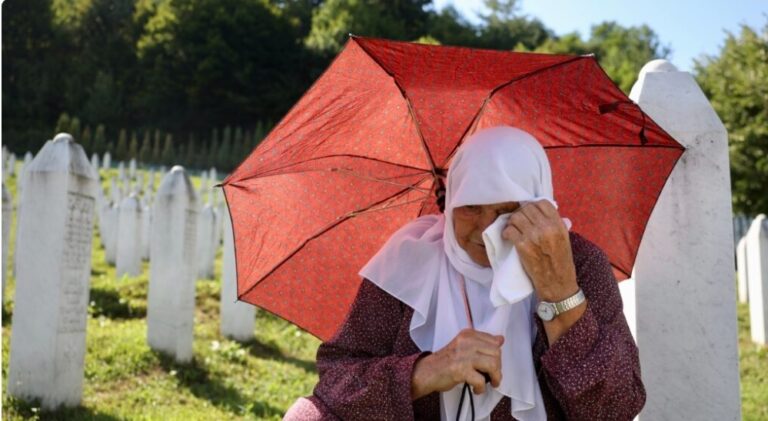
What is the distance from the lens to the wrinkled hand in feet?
7.08

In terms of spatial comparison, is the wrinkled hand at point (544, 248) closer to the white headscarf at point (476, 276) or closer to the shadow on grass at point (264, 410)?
the white headscarf at point (476, 276)

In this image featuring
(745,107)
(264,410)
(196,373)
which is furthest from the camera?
(745,107)

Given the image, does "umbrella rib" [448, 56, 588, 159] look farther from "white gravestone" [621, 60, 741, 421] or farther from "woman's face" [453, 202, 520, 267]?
"white gravestone" [621, 60, 741, 421]

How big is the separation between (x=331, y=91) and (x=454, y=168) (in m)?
0.53

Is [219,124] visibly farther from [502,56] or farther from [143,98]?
[502,56]

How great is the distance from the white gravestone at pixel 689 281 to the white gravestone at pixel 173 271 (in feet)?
15.3

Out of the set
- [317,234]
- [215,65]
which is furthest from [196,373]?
[215,65]

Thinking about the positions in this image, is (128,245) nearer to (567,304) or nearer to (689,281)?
(689,281)

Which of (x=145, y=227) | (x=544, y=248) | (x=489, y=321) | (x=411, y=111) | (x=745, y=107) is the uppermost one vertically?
(x=745, y=107)

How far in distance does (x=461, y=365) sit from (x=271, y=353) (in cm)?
612

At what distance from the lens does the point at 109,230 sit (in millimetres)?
14117

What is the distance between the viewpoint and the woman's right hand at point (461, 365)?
217 cm

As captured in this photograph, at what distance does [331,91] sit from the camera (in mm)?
2688

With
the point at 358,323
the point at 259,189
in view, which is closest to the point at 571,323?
the point at 358,323
